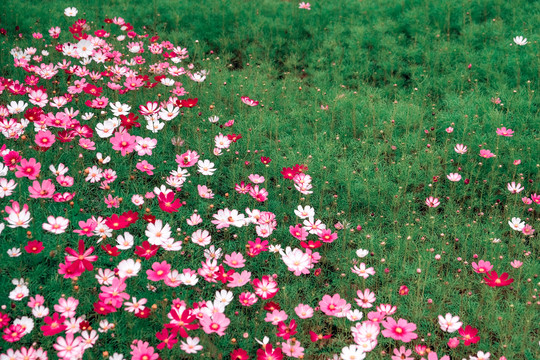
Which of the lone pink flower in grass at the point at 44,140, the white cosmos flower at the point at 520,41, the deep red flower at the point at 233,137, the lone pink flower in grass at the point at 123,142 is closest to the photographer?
the lone pink flower in grass at the point at 44,140

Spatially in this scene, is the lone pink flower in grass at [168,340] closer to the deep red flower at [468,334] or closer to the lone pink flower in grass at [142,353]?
the lone pink flower in grass at [142,353]

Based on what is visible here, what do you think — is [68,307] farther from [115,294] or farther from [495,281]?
[495,281]

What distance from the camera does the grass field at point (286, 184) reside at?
2.04 metres

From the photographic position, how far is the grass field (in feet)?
6.70

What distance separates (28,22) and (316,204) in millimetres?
3665

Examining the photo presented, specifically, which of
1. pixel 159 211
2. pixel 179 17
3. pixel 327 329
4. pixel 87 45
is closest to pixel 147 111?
pixel 159 211

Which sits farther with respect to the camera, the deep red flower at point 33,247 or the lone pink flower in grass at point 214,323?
the deep red flower at point 33,247

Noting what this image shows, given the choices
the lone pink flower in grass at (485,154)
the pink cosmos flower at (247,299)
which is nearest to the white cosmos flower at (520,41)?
the lone pink flower in grass at (485,154)

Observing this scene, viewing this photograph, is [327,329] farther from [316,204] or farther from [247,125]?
[247,125]

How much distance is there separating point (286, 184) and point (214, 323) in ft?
4.39

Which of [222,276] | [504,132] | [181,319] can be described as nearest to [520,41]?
[504,132]

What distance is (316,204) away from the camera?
9.48 feet

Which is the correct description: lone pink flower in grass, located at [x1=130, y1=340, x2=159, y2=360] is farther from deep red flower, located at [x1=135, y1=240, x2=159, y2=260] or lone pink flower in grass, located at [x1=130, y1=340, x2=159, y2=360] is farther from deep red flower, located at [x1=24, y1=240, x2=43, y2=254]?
deep red flower, located at [x1=24, y1=240, x2=43, y2=254]

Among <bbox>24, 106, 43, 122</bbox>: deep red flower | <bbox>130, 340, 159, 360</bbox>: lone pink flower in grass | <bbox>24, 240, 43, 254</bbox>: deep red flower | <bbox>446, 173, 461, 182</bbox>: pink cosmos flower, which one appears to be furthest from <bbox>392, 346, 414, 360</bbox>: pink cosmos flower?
<bbox>24, 106, 43, 122</bbox>: deep red flower
